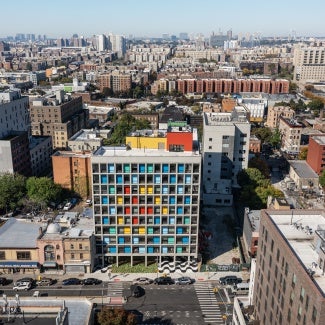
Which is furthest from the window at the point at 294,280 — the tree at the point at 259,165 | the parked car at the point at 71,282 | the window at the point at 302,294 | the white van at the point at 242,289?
the tree at the point at 259,165

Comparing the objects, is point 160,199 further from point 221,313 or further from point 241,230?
point 241,230

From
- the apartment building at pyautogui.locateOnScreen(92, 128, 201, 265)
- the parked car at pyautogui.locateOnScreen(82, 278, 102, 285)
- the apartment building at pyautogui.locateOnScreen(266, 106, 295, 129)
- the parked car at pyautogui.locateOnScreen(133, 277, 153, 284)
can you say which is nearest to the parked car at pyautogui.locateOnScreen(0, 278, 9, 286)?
the parked car at pyautogui.locateOnScreen(82, 278, 102, 285)

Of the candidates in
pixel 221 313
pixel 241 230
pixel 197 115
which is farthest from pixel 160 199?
pixel 197 115

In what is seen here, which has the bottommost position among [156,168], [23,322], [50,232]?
[50,232]

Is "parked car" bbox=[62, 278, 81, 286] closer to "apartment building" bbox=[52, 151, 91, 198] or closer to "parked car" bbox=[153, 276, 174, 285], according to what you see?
"parked car" bbox=[153, 276, 174, 285]

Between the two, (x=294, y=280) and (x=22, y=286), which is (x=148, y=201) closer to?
(x=22, y=286)
